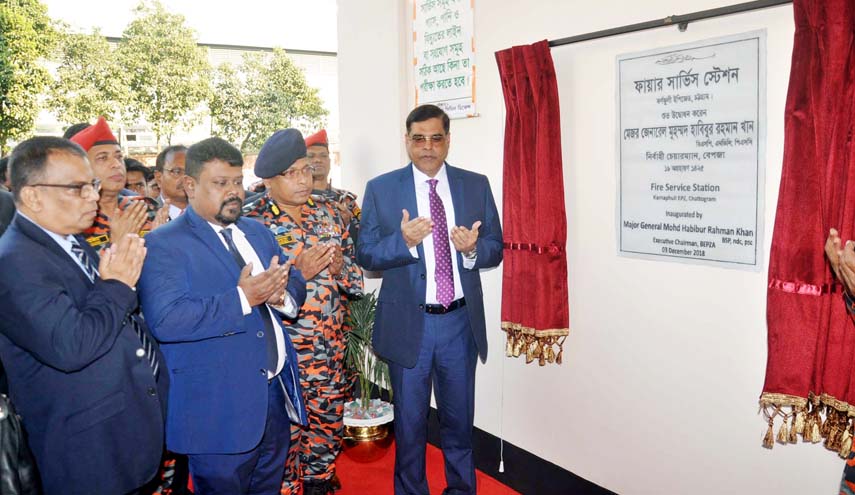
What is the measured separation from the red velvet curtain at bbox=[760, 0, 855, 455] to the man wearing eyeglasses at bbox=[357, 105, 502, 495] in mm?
1170

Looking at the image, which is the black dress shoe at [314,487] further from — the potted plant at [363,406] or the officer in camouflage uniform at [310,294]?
the potted plant at [363,406]

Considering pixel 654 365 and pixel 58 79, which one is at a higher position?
pixel 58 79

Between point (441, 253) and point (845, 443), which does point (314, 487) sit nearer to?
point (441, 253)

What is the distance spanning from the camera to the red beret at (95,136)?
2.66m

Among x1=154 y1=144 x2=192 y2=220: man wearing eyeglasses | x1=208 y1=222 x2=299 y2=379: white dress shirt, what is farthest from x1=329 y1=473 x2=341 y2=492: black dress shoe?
x1=154 y1=144 x2=192 y2=220: man wearing eyeglasses

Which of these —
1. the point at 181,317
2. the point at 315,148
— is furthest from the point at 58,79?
the point at 181,317

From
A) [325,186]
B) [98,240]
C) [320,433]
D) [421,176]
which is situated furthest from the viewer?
[325,186]

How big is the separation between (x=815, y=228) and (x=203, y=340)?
1.96m

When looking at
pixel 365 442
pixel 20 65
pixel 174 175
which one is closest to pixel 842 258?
pixel 365 442

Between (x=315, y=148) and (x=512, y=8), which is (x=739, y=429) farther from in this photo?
(x=315, y=148)

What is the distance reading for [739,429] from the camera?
218 centimetres

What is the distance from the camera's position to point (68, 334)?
1482mm

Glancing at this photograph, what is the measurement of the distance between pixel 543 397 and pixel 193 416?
1737 millimetres

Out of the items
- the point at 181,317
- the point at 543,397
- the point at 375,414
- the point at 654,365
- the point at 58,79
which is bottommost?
the point at 375,414
